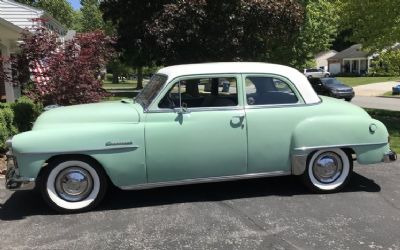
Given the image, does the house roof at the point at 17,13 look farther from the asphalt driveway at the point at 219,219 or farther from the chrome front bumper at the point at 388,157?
the chrome front bumper at the point at 388,157

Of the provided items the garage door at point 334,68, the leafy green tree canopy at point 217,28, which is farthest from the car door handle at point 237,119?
the garage door at point 334,68

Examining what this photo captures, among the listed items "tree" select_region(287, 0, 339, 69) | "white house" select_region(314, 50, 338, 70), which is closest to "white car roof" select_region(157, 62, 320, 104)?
"tree" select_region(287, 0, 339, 69)

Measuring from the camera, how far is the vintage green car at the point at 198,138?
18.9 ft

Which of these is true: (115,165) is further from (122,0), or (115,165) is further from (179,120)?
(122,0)

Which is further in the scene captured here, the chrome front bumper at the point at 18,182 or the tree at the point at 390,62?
the tree at the point at 390,62

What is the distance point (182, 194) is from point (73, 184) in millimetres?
1425

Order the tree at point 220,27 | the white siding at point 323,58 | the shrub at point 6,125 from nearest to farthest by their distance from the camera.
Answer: the shrub at point 6,125
the tree at point 220,27
the white siding at point 323,58

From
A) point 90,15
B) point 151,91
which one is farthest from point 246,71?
point 90,15

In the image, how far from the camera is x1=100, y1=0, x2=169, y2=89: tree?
21.7 m

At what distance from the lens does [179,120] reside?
6008 mm

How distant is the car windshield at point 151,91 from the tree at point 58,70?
3286mm

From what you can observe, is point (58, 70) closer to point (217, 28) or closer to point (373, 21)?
point (373, 21)

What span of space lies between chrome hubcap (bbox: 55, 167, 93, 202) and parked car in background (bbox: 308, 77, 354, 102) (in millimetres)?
24075

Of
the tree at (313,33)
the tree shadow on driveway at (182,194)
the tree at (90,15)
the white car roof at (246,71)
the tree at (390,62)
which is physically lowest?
the tree shadow on driveway at (182,194)
